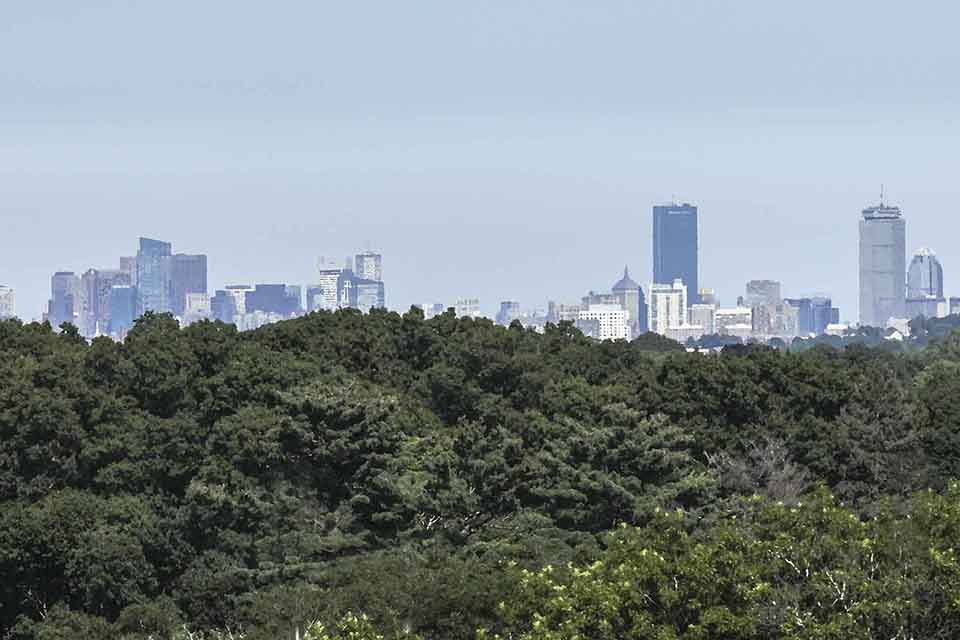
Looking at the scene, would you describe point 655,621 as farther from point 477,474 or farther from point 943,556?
point 477,474

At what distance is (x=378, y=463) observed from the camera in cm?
3716

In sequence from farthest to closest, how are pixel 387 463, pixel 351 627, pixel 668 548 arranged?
1. pixel 387 463
2. pixel 668 548
3. pixel 351 627

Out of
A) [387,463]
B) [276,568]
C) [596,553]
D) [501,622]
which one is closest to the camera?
[501,622]

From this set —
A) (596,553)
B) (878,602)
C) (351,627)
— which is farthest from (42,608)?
(878,602)

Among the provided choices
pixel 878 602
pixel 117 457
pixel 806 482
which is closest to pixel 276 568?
pixel 117 457

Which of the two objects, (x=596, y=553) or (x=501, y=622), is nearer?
(x=501, y=622)

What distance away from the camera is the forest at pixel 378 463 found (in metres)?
32.2

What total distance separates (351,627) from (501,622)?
4.85 metres

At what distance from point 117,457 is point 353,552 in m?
4.66

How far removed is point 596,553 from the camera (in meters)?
31.2

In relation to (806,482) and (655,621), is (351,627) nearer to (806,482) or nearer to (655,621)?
(655,621)

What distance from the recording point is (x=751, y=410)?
131ft

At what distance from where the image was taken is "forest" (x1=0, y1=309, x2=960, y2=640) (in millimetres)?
32219

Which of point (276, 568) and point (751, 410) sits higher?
point (751, 410)
